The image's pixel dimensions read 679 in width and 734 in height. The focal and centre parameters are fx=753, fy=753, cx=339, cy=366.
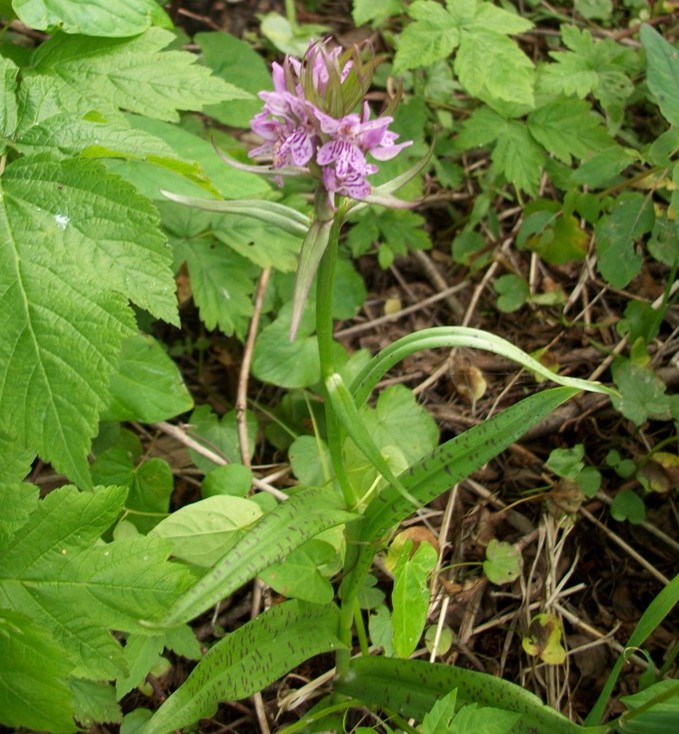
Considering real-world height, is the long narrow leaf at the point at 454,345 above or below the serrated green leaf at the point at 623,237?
above

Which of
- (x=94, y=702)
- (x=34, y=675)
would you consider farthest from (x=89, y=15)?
(x=94, y=702)

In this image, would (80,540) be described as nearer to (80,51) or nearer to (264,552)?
(264,552)

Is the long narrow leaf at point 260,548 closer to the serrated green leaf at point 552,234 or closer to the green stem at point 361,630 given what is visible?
the green stem at point 361,630

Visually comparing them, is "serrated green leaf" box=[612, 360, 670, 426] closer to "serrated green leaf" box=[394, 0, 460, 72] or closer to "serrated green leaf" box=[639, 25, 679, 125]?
"serrated green leaf" box=[639, 25, 679, 125]

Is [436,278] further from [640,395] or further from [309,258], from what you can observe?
[309,258]

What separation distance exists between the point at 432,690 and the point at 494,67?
147 cm

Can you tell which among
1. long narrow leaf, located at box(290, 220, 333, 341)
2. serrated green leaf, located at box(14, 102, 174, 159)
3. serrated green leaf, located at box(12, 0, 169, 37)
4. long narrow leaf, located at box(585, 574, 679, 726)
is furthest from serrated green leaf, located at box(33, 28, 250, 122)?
long narrow leaf, located at box(585, 574, 679, 726)

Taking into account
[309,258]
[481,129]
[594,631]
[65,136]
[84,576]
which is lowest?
[594,631]

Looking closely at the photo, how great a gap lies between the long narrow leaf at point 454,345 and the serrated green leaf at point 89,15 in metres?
0.82

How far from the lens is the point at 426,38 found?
194 centimetres

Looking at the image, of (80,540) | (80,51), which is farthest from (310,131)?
(80,540)

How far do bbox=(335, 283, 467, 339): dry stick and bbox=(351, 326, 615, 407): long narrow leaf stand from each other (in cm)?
87

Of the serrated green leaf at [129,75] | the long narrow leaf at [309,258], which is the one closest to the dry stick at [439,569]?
the long narrow leaf at [309,258]

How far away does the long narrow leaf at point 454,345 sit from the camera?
1.20 meters
